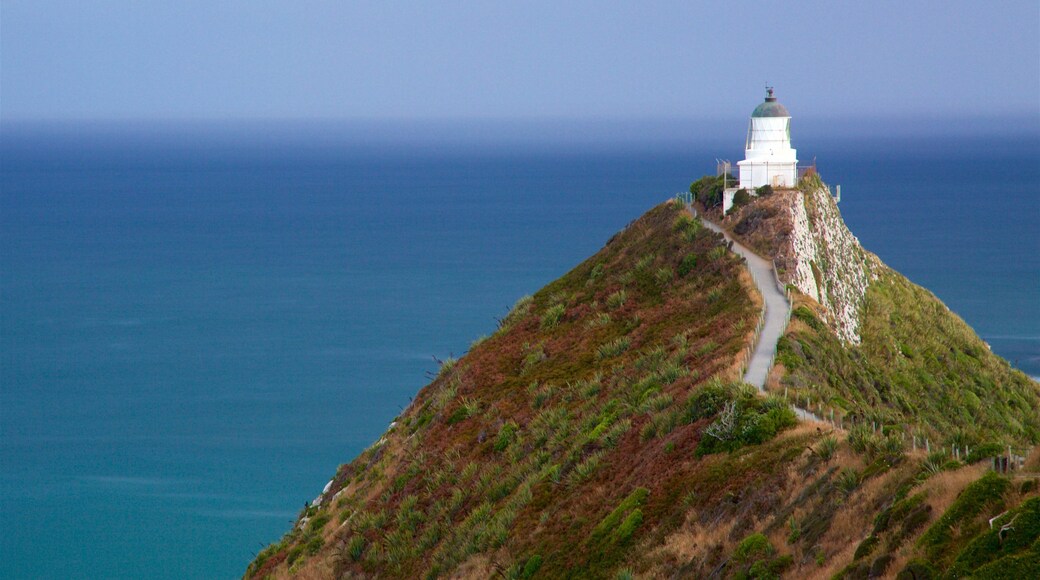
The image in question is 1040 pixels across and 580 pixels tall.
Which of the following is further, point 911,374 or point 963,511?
point 911,374

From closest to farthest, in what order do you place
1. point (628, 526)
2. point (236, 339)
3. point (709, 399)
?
point (628, 526)
point (709, 399)
point (236, 339)

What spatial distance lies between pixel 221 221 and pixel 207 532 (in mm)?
133770

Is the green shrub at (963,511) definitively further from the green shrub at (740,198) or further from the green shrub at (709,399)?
the green shrub at (740,198)

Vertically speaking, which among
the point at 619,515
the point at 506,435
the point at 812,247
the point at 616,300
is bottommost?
the point at 506,435

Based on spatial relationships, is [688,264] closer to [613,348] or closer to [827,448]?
[613,348]

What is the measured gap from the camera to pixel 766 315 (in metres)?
32.3

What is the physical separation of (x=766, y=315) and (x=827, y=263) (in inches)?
354

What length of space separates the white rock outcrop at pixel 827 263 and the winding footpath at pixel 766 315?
76 centimetres

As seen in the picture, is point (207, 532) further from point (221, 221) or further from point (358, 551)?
point (221, 221)

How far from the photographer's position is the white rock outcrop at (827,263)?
36719 millimetres

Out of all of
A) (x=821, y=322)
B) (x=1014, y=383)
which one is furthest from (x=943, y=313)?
(x=821, y=322)

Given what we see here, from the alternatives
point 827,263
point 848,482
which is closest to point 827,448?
point 848,482

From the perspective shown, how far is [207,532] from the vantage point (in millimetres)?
64750

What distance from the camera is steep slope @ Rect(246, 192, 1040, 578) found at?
16547mm
